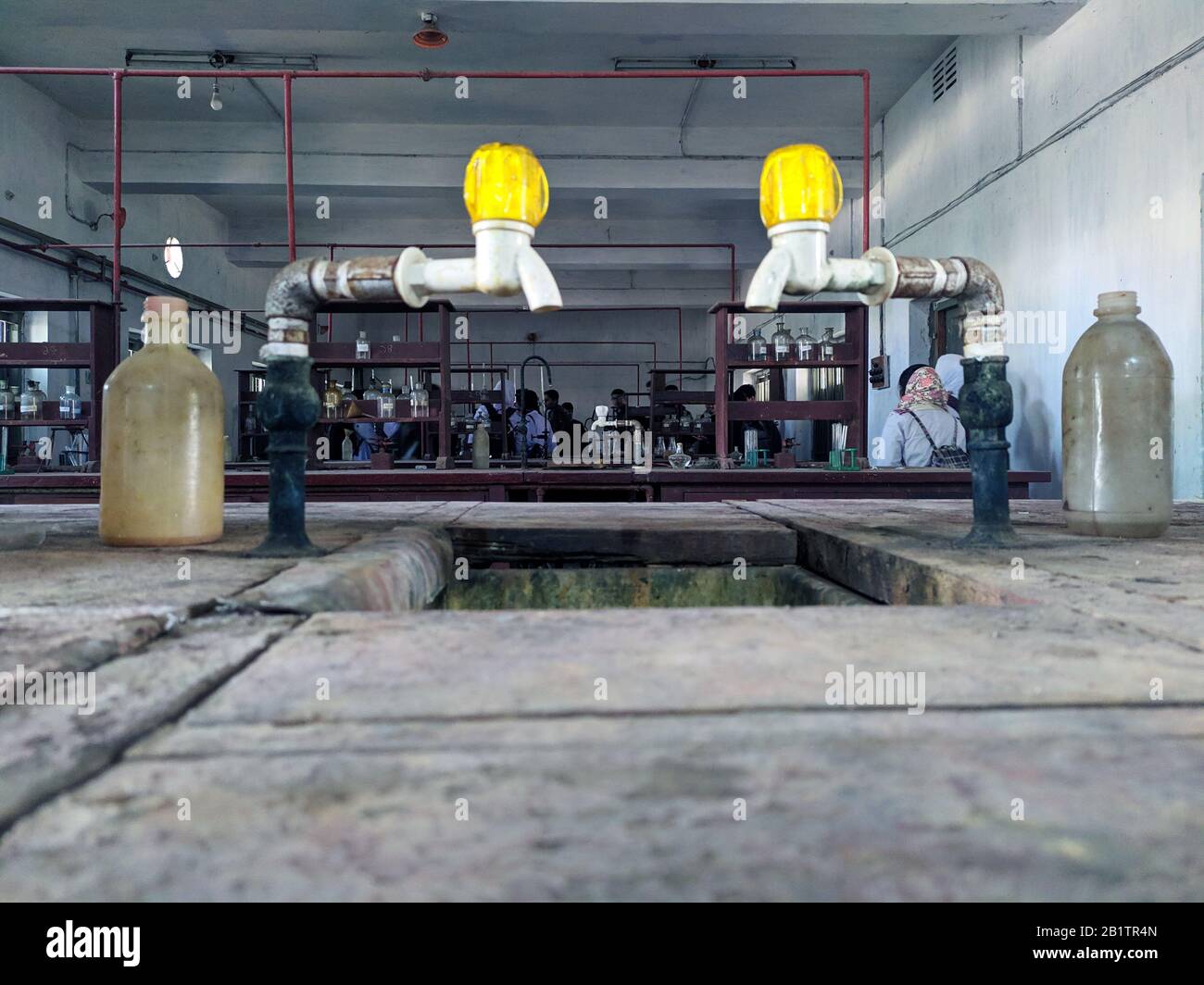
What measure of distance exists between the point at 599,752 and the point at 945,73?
7.60 meters

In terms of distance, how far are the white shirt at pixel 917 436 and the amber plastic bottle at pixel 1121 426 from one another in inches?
142

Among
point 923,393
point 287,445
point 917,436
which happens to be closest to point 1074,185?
point 923,393

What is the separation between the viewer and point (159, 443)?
4.20 feet

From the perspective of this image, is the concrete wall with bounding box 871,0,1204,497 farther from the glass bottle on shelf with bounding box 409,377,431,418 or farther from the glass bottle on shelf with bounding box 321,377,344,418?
the glass bottle on shelf with bounding box 321,377,344,418

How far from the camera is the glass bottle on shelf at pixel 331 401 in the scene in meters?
6.19

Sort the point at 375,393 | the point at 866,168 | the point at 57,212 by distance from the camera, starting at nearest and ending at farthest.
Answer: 1. the point at 866,168
2. the point at 375,393
3. the point at 57,212

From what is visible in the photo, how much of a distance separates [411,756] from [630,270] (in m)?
13.5

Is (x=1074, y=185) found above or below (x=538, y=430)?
above

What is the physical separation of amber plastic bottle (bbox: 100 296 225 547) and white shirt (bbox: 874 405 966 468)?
14.0ft

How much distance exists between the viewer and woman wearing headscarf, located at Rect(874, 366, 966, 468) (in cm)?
496

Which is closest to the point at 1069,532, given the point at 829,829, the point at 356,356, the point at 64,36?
the point at 829,829

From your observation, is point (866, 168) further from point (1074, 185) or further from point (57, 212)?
point (57, 212)

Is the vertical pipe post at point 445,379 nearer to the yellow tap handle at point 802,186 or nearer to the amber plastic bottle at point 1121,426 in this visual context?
the amber plastic bottle at point 1121,426

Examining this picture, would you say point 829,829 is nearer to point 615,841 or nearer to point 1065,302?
point 615,841
